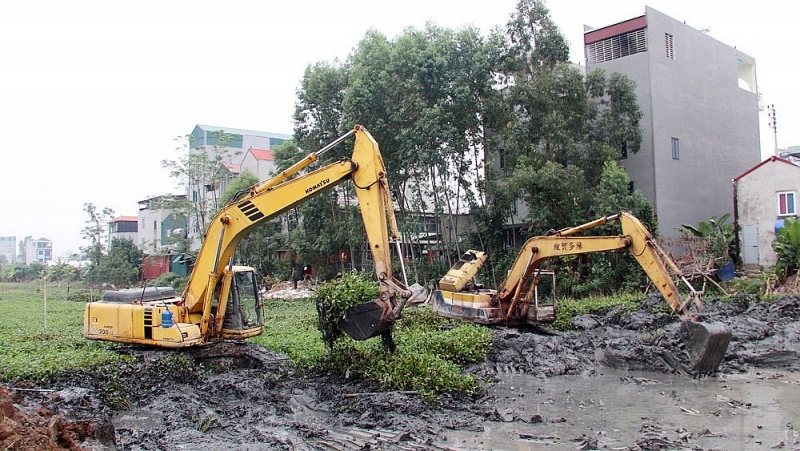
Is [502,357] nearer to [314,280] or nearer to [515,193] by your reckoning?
[515,193]

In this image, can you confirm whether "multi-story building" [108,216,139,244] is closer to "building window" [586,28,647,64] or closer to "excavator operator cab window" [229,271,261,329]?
"building window" [586,28,647,64]

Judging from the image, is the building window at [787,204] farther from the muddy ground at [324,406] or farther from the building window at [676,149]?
the muddy ground at [324,406]

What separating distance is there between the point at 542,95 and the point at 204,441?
21.3m

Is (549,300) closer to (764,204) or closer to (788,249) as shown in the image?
(788,249)

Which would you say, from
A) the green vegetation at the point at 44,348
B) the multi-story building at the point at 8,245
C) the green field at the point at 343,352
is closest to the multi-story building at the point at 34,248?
the multi-story building at the point at 8,245

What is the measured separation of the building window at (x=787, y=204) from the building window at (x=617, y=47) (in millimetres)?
8060

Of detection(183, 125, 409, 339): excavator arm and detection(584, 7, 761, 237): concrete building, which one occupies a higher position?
detection(584, 7, 761, 237): concrete building

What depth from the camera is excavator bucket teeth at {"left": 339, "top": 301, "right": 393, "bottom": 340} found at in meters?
10.3

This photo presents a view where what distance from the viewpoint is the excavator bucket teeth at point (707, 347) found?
1235cm

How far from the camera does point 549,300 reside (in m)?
18.6

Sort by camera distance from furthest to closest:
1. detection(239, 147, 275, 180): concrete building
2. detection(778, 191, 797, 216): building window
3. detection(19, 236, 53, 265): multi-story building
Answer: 1. detection(19, 236, 53, 265): multi-story building
2. detection(239, 147, 275, 180): concrete building
3. detection(778, 191, 797, 216): building window

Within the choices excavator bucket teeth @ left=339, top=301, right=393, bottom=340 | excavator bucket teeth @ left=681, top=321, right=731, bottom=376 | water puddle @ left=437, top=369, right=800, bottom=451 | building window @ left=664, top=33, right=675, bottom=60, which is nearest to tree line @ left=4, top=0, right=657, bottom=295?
building window @ left=664, top=33, right=675, bottom=60

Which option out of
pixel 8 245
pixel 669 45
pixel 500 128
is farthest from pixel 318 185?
pixel 8 245

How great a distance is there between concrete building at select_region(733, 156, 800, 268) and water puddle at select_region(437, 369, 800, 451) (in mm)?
14851
